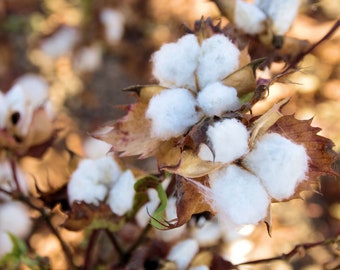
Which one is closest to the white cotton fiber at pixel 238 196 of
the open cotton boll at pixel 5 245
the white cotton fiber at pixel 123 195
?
the white cotton fiber at pixel 123 195

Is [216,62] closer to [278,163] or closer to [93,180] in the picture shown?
[278,163]

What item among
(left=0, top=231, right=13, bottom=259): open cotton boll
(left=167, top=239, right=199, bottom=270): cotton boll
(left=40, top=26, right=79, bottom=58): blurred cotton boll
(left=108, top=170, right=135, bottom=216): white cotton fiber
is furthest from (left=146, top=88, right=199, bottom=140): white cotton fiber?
(left=40, top=26, right=79, bottom=58): blurred cotton boll

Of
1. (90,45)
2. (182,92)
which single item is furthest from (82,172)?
(90,45)

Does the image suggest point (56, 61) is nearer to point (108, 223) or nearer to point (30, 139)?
point (30, 139)

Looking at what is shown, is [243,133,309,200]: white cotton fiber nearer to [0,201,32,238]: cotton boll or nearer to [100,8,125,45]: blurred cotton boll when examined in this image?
[0,201,32,238]: cotton boll

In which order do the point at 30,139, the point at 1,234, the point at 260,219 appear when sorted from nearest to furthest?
the point at 260,219 < the point at 30,139 < the point at 1,234

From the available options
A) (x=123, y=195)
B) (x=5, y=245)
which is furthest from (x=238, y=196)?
(x=5, y=245)
